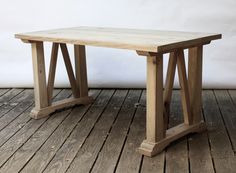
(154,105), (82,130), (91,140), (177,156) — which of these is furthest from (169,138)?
(82,130)

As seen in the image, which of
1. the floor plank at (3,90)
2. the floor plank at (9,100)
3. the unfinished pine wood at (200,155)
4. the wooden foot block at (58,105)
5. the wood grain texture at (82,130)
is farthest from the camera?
the floor plank at (3,90)

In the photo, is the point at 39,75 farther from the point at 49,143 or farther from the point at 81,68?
the point at 49,143

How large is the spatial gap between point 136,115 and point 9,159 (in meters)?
1.18

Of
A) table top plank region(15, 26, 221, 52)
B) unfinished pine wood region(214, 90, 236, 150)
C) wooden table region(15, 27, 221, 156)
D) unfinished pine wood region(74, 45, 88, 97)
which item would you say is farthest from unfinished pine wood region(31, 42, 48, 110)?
unfinished pine wood region(214, 90, 236, 150)

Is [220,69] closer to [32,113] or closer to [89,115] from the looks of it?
[89,115]

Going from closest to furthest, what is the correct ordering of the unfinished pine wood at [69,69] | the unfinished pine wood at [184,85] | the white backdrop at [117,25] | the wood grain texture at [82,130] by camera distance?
the wood grain texture at [82,130] < the unfinished pine wood at [184,85] < the unfinished pine wood at [69,69] < the white backdrop at [117,25]

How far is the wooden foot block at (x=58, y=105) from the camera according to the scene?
3473 mm

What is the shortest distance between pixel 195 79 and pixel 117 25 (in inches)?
58.7

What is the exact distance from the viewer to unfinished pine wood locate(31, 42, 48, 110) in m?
3.37

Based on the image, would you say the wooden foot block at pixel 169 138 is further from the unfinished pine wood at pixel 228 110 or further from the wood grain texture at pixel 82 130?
the wood grain texture at pixel 82 130

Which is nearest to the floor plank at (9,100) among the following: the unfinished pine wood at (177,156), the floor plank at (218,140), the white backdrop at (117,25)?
the white backdrop at (117,25)

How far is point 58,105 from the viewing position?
11.9 ft

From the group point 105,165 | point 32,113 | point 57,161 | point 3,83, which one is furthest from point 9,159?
point 3,83

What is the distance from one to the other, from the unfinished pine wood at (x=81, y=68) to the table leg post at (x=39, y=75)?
1.23ft
